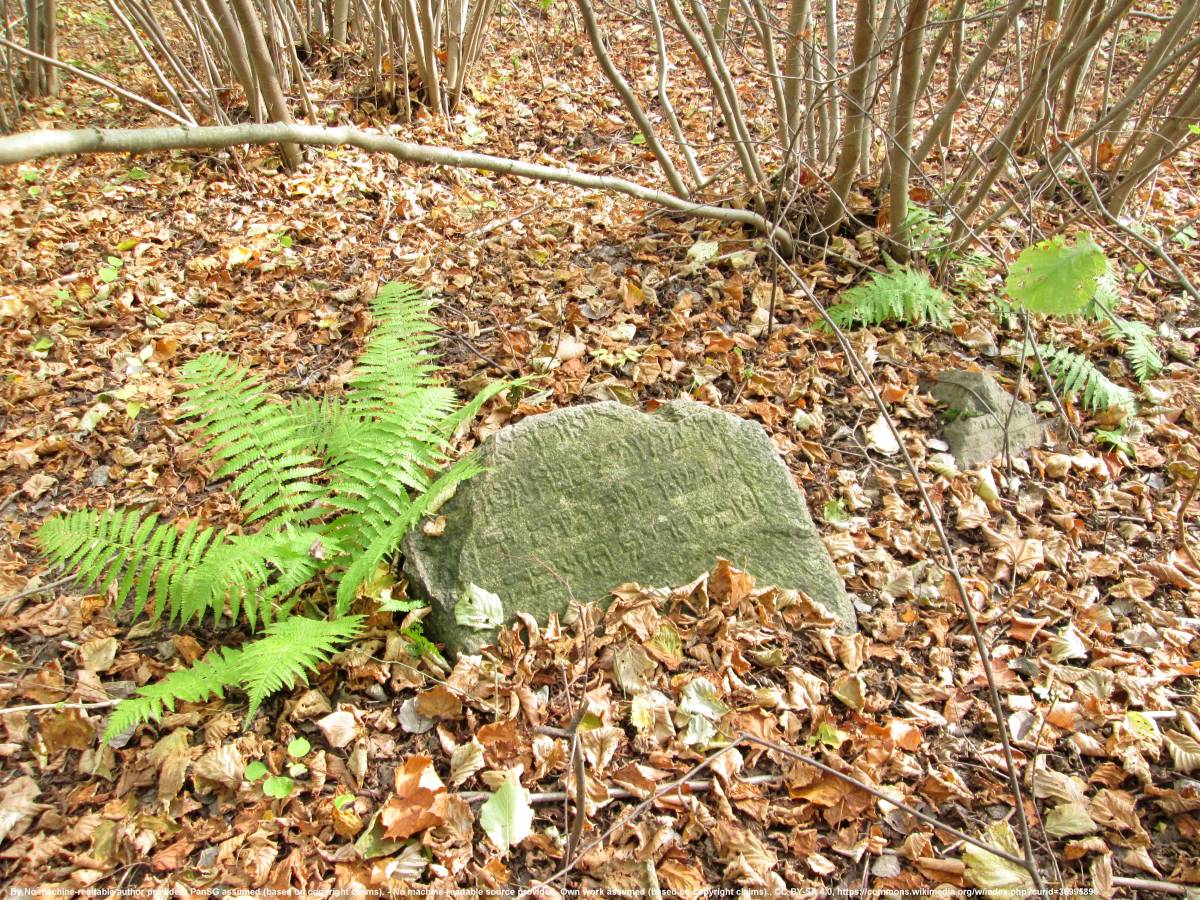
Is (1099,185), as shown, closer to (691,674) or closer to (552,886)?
(691,674)

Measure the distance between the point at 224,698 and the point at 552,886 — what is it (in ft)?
3.77

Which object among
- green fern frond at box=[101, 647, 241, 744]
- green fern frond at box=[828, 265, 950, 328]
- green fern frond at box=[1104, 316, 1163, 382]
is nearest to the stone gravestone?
green fern frond at box=[101, 647, 241, 744]

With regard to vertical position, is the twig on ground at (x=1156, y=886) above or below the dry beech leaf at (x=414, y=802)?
above

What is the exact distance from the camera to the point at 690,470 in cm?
259

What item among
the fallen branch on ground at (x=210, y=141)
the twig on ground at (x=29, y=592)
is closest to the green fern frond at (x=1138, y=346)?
the fallen branch on ground at (x=210, y=141)

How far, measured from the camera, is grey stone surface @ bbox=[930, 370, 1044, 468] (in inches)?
123

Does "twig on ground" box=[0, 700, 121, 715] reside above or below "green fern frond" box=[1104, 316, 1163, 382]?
below

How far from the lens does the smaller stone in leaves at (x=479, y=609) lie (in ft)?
7.54

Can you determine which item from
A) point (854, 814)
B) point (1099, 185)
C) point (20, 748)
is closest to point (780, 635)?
point (854, 814)

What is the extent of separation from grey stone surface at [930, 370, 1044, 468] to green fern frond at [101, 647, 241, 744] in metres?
2.86

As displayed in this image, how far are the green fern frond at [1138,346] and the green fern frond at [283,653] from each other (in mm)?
3596

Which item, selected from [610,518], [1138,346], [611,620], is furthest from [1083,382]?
[611,620]

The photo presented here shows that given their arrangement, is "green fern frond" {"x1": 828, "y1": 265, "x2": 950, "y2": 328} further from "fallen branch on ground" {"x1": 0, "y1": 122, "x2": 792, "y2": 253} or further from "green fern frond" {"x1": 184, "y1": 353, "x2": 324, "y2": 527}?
"green fern frond" {"x1": 184, "y1": 353, "x2": 324, "y2": 527}

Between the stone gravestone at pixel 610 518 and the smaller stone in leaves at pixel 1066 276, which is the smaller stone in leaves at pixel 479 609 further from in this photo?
the smaller stone in leaves at pixel 1066 276
